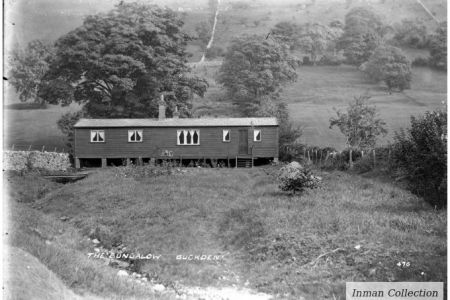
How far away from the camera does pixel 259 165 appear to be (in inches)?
456

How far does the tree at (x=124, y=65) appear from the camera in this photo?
10.2 meters

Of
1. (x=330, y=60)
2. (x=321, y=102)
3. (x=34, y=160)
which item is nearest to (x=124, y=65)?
(x=34, y=160)

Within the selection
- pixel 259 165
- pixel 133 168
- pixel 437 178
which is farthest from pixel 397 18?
pixel 133 168

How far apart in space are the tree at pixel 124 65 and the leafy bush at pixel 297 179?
2.55 meters

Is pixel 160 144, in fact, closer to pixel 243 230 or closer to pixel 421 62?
pixel 243 230

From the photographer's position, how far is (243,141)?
41.1ft

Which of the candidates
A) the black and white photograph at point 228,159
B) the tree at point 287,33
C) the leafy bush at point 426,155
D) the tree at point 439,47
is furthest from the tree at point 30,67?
the tree at point 439,47

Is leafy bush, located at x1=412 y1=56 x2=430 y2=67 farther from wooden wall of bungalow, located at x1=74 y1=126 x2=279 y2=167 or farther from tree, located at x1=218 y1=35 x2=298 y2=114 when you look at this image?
wooden wall of bungalow, located at x1=74 y1=126 x2=279 y2=167

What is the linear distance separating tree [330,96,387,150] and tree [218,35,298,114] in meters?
1.35

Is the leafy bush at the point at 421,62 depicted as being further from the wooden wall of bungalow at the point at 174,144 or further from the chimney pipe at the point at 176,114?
the chimney pipe at the point at 176,114

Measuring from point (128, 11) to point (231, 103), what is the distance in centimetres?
286

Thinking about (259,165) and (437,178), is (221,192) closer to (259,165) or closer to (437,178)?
(259,165)

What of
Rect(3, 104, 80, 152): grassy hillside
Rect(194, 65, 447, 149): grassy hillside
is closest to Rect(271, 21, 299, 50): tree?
Rect(194, 65, 447, 149): grassy hillside

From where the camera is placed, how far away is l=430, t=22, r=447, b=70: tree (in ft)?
31.9
